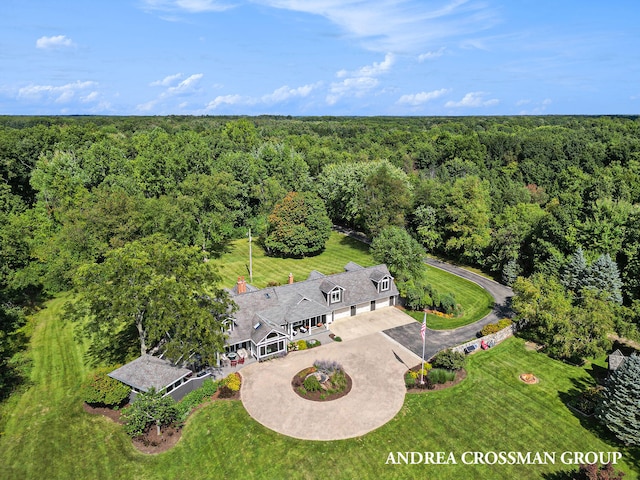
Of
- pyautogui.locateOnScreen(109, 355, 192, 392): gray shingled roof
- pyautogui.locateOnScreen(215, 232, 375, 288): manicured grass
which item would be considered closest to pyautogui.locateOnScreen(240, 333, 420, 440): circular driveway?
pyautogui.locateOnScreen(109, 355, 192, 392): gray shingled roof

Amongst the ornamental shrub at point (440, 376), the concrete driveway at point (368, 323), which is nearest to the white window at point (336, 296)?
the concrete driveway at point (368, 323)

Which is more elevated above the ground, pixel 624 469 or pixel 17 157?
pixel 17 157

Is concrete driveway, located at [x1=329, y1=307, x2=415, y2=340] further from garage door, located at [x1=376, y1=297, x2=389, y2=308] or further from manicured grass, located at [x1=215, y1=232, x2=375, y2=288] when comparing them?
manicured grass, located at [x1=215, y1=232, x2=375, y2=288]

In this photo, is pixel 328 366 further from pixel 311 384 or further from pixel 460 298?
pixel 460 298

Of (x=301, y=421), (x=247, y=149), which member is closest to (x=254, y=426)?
(x=301, y=421)

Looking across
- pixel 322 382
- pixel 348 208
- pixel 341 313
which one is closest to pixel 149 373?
pixel 322 382

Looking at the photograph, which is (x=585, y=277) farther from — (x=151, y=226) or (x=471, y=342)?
(x=151, y=226)

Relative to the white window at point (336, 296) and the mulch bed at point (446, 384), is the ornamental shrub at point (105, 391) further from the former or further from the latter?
the mulch bed at point (446, 384)

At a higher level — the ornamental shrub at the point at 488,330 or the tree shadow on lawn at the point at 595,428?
the ornamental shrub at the point at 488,330
